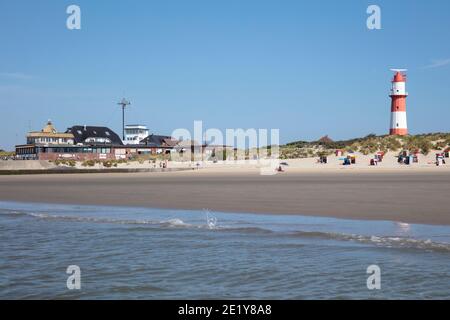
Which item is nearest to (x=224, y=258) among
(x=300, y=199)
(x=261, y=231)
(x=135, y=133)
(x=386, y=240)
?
(x=261, y=231)

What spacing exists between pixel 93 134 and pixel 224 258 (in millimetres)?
80234

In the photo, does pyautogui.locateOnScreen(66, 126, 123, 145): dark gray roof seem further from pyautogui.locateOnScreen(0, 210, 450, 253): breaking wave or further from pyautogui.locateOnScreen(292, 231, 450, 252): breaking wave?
pyautogui.locateOnScreen(292, 231, 450, 252): breaking wave

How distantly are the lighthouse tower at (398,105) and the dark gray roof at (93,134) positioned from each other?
44.9 meters

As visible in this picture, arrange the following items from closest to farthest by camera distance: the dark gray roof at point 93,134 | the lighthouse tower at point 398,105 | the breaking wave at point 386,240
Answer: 1. the breaking wave at point 386,240
2. the lighthouse tower at point 398,105
3. the dark gray roof at point 93,134

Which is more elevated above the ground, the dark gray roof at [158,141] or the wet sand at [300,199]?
the dark gray roof at [158,141]

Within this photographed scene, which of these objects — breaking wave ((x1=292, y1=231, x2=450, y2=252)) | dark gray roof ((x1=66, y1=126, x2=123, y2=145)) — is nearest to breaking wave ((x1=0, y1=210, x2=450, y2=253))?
breaking wave ((x1=292, y1=231, x2=450, y2=252))

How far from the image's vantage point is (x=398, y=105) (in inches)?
2125

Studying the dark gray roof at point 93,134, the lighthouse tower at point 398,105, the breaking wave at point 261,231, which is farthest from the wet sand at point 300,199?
the dark gray roof at point 93,134

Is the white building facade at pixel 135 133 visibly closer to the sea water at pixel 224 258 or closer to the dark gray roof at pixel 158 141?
the dark gray roof at pixel 158 141

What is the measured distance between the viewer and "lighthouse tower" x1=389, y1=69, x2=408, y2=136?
53500mm

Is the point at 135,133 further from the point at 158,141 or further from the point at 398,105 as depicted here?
the point at 398,105

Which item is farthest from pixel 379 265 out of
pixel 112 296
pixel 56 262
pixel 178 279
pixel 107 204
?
pixel 107 204

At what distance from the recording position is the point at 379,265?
7344mm

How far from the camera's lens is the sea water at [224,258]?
6289mm
